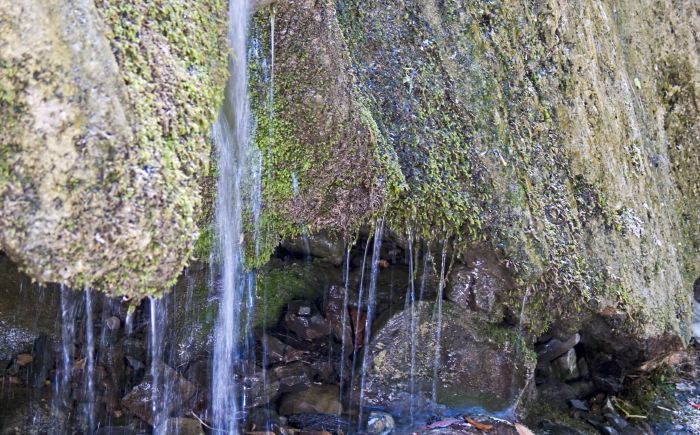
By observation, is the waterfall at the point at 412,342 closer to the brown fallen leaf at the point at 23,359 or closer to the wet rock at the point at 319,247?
the wet rock at the point at 319,247

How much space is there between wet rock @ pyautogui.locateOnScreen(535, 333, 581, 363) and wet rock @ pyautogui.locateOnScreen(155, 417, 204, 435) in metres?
2.70

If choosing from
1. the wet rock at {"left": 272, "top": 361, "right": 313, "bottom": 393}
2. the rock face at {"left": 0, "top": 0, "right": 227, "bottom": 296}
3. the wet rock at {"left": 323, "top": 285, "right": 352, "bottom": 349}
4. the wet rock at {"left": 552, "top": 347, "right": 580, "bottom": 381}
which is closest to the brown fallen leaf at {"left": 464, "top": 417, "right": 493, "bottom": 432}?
the wet rock at {"left": 323, "top": 285, "right": 352, "bottom": 349}

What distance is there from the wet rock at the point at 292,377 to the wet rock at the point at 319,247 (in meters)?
0.82

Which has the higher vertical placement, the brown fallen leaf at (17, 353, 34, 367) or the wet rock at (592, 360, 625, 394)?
the brown fallen leaf at (17, 353, 34, 367)

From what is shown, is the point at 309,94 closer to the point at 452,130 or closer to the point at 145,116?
the point at 452,130

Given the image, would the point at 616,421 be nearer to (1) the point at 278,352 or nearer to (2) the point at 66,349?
(1) the point at 278,352

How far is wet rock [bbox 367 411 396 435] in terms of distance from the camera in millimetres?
4605

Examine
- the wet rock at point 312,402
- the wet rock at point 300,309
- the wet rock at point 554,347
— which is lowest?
the wet rock at point 312,402

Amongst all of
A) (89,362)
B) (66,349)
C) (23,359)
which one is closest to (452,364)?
(89,362)

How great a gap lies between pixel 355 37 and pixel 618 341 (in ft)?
10.2

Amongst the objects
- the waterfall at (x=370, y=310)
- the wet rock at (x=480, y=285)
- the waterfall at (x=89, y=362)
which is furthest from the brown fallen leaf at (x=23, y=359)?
the wet rock at (x=480, y=285)

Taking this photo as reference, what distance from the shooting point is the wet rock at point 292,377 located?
482 cm

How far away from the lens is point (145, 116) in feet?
8.11

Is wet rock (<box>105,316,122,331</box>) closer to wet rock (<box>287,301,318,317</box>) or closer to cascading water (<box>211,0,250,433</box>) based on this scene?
cascading water (<box>211,0,250,433</box>)
